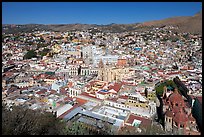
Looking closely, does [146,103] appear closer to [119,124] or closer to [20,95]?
[119,124]

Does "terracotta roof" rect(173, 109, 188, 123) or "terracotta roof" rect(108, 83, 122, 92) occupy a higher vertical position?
"terracotta roof" rect(173, 109, 188, 123)

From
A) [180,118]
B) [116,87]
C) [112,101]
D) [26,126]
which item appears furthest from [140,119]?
[26,126]

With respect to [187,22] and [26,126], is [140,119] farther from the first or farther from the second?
[187,22]

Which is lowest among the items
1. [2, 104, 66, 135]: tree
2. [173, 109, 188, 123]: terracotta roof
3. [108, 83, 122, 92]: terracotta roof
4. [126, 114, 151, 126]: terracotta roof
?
[126, 114, 151, 126]: terracotta roof

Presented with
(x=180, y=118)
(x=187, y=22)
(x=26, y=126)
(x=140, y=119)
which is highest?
(x=187, y=22)

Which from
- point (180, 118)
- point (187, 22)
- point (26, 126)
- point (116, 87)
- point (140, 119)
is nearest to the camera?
point (26, 126)

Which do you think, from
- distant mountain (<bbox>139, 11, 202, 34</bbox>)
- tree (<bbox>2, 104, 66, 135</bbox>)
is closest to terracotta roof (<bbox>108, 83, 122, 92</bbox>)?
tree (<bbox>2, 104, 66, 135</bbox>)

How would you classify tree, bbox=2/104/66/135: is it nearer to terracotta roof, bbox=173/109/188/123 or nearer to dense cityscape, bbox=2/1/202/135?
dense cityscape, bbox=2/1/202/135

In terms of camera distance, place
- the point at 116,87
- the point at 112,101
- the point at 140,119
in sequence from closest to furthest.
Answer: the point at 140,119, the point at 112,101, the point at 116,87

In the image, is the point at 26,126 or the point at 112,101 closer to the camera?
the point at 26,126

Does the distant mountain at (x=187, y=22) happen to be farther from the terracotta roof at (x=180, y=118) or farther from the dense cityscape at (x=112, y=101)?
the terracotta roof at (x=180, y=118)

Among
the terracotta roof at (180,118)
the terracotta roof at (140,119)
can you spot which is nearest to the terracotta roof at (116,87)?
the terracotta roof at (140,119)
